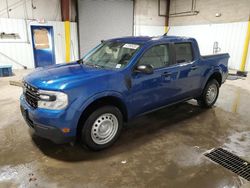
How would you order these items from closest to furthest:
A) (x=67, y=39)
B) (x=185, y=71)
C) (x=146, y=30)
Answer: (x=185, y=71), (x=67, y=39), (x=146, y=30)

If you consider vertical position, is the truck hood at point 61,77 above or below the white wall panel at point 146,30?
below

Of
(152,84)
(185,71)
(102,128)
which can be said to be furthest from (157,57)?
(102,128)

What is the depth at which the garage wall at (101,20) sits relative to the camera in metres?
10.5

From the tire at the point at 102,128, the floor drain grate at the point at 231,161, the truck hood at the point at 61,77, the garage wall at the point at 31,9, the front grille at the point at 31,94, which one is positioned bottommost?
the floor drain grate at the point at 231,161

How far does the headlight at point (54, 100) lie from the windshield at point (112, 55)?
3.06 feet

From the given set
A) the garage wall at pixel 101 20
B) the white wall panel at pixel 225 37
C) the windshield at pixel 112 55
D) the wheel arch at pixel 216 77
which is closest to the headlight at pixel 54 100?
the windshield at pixel 112 55

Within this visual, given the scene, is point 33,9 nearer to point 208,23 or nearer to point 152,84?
point 152,84

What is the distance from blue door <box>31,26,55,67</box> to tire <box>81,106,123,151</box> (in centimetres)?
819

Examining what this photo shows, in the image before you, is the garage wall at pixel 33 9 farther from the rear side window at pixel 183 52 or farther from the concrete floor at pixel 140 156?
the rear side window at pixel 183 52

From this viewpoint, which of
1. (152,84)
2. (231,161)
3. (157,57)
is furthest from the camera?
(157,57)

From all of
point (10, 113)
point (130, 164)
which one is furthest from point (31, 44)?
point (130, 164)

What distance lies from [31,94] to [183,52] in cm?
269

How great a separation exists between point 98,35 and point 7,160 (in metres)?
9.51

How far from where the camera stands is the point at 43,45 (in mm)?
9727
